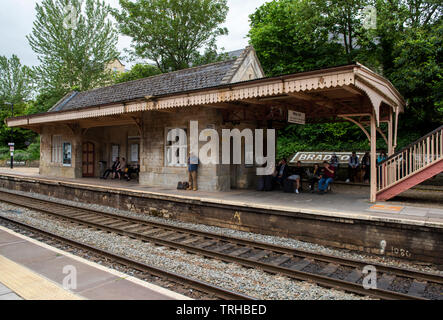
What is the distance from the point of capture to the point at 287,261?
5848 millimetres

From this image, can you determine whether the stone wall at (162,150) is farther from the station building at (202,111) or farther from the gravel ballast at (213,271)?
the gravel ballast at (213,271)

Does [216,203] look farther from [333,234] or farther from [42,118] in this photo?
[42,118]

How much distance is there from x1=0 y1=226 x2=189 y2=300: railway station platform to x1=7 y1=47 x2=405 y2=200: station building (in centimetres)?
549

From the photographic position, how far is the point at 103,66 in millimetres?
33906

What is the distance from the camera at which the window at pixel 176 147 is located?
1191 cm

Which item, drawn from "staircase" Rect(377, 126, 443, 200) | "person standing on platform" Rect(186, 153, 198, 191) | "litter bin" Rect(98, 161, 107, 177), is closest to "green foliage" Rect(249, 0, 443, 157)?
"staircase" Rect(377, 126, 443, 200)

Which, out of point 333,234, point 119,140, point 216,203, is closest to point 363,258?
point 333,234

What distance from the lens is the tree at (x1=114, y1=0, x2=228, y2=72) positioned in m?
31.2

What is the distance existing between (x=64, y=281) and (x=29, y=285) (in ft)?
1.49

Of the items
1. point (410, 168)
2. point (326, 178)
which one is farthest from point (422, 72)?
point (410, 168)

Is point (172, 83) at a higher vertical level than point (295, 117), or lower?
higher

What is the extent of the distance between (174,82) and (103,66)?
76.5 ft

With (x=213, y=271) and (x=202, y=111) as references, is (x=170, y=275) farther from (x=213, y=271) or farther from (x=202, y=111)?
(x=202, y=111)

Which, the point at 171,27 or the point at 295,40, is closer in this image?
the point at 295,40
